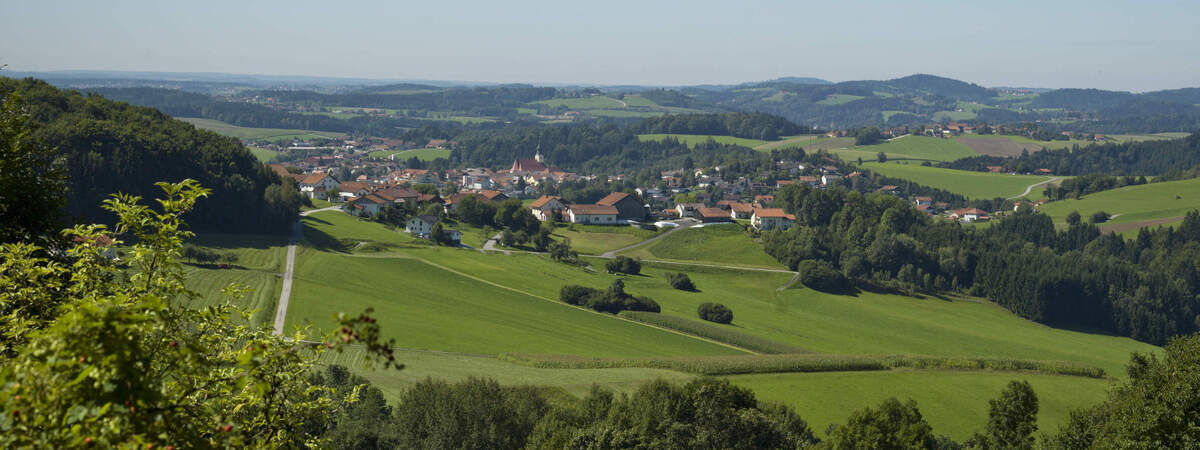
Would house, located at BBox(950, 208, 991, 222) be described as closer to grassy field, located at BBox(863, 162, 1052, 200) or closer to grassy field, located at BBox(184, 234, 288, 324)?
grassy field, located at BBox(863, 162, 1052, 200)

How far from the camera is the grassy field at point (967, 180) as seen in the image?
15275 cm

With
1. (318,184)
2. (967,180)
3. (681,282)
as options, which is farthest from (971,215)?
(318,184)

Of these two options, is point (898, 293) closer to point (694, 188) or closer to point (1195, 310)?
point (1195, 310)

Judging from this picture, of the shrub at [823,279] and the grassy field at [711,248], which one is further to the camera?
the grassy field at [711,248]

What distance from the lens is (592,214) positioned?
366 ft

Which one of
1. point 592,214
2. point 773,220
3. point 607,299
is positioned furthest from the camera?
point 592,214

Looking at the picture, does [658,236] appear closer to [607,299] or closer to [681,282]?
[681,282]

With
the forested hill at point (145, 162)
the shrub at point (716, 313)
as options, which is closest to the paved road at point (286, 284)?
the forested hill at point (145, 162)

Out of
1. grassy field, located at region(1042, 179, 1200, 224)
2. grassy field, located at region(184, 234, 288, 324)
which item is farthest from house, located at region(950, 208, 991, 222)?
grassy field, located at region(184, 234, 288, 324)

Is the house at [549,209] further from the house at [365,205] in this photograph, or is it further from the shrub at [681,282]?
the shrub at [681,282]

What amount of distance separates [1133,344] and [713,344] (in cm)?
4826

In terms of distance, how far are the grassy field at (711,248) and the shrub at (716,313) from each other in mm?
24451

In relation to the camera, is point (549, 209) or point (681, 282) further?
point (549, 209)

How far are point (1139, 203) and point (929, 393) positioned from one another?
111 metres
